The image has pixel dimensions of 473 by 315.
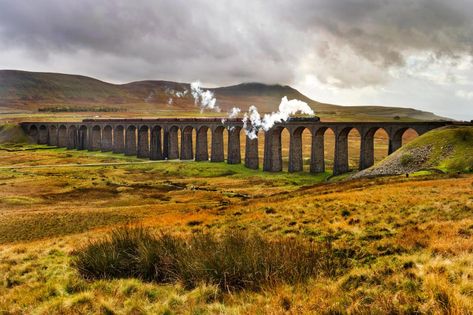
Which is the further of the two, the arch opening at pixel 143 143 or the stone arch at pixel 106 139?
the stone arch at pixel 106 139

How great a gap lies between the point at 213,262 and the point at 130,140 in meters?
107

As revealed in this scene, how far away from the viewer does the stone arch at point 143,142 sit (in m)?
108

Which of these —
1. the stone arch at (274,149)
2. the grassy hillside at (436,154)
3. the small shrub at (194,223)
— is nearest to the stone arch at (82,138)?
the stone arch at (274,149)

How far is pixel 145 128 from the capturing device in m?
108

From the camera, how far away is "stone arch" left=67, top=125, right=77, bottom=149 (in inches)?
5389

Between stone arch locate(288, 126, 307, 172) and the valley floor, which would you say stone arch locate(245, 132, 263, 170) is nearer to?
stone arch locate(288, 126, 307, 172)

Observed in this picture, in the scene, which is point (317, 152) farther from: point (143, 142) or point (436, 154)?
point (143, 142)

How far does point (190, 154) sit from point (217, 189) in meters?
40.7

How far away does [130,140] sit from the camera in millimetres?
114000

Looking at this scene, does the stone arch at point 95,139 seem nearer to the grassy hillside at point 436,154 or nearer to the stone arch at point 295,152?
the stone arch at point 295,152

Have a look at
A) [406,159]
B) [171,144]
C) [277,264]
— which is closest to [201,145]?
[171,144]

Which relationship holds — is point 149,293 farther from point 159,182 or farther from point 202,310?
point 159,182

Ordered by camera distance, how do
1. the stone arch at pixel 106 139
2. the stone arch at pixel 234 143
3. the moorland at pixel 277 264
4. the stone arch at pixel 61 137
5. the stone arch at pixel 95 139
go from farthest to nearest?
1. the stone arch at pixel 61 137
2. the stone arch at pixel 95 139
3. the stone arch at pixel 106 139
4. the stone arch at pixel 234 143
5. the moorland at pixel 277 264

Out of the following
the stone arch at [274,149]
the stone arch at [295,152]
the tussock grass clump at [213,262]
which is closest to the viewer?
the tussock grass clump at [213,262]
